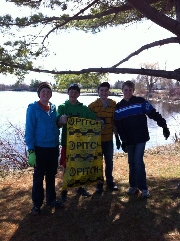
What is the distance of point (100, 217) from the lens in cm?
441

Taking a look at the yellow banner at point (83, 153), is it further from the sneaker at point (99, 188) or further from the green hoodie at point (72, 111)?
the sneaker at point (99, 188)

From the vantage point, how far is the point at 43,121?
443cm

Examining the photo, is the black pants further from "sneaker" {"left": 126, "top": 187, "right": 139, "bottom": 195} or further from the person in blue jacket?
"sneaker" {"left": 126, "top": 187, "right": 139, "bottom": 195}

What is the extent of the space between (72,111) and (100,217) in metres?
1.64

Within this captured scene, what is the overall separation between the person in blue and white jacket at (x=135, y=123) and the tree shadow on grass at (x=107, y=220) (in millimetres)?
412

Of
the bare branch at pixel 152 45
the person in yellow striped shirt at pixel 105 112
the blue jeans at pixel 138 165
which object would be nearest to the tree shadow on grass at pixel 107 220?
the blue jeans at pixel 138 165

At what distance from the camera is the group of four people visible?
4.42m

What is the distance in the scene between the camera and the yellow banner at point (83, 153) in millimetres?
4832

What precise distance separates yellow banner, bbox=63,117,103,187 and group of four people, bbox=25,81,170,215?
14cm

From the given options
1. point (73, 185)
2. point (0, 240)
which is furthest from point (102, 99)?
point (0, 240)

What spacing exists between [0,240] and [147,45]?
410cm

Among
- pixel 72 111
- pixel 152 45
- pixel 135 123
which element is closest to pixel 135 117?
pixel 135 123

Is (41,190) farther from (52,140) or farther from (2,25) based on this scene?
(2,25)

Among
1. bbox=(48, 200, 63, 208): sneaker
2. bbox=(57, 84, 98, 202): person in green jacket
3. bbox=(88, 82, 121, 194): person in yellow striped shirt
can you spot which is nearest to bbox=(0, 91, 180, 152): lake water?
bbox=(88, 82, 121, 194): person in yellow striped shirt
